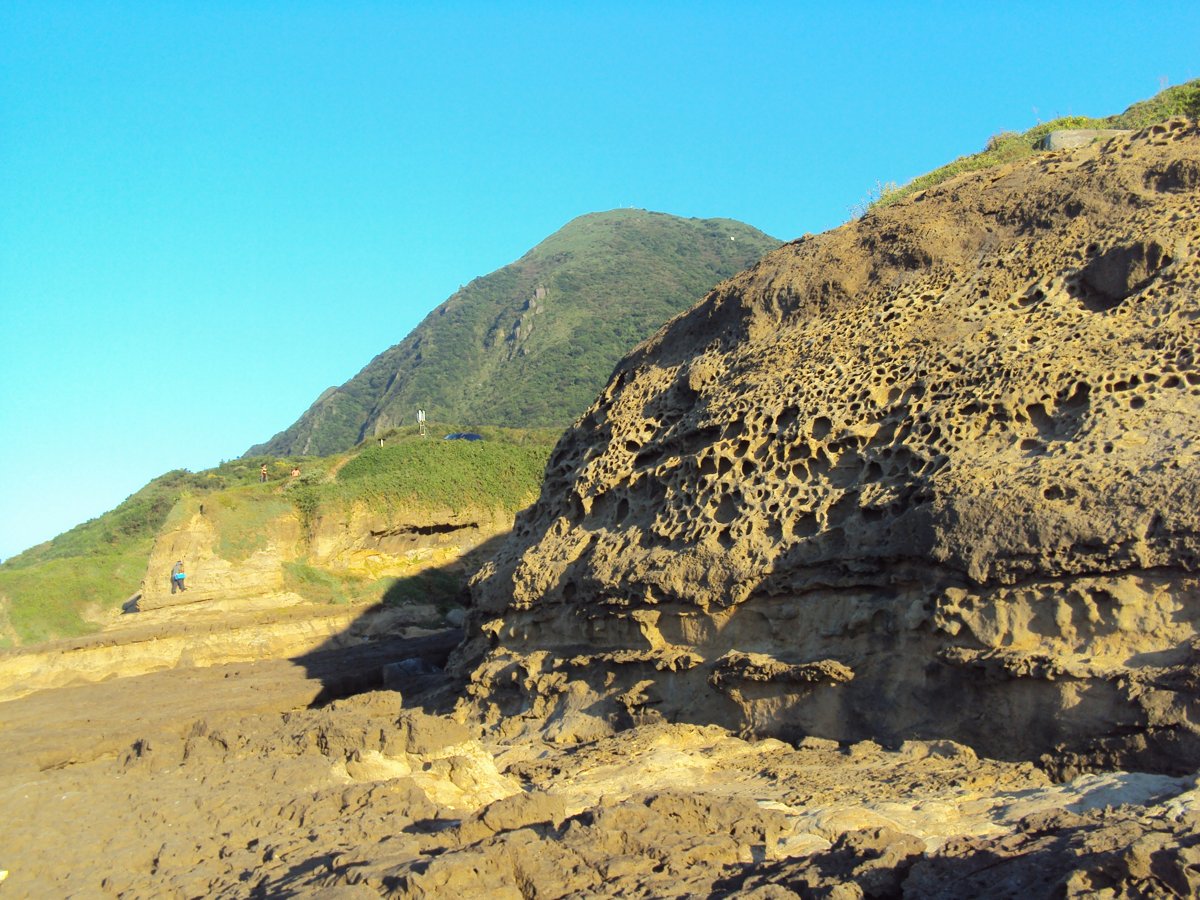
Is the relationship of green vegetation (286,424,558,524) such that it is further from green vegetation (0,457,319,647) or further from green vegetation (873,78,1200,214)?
green vegetation (873,78,1200,214)

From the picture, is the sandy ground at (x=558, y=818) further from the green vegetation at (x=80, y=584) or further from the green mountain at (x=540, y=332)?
the green mountain at (x=540, y=332)

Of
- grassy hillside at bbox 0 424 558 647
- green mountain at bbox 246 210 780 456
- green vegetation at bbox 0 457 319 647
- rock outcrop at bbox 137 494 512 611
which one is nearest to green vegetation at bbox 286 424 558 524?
grassy hillside at bbox 0 424 558 647

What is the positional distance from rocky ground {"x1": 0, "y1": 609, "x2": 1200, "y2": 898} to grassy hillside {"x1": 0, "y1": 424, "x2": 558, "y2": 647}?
11798mm

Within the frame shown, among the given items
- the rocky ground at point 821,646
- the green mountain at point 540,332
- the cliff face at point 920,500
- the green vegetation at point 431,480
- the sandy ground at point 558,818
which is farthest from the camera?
the green mountain at point 540,332

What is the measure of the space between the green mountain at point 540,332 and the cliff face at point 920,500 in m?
41.4

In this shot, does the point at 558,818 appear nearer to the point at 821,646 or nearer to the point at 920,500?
the point at 821,646

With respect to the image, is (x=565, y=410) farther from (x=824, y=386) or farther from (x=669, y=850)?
(x=669, y=850)

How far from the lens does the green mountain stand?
63406 millimetres

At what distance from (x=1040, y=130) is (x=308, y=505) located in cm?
1715

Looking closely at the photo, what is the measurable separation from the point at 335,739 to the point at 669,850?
500cm

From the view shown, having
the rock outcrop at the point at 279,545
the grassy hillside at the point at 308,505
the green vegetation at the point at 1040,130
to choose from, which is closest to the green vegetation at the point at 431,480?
the grassy hillside at the point at 308,505

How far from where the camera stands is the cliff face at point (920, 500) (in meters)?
7.43

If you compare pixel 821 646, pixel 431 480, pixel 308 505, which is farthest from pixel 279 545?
pixel 821 646

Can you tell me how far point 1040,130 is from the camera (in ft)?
75.3
